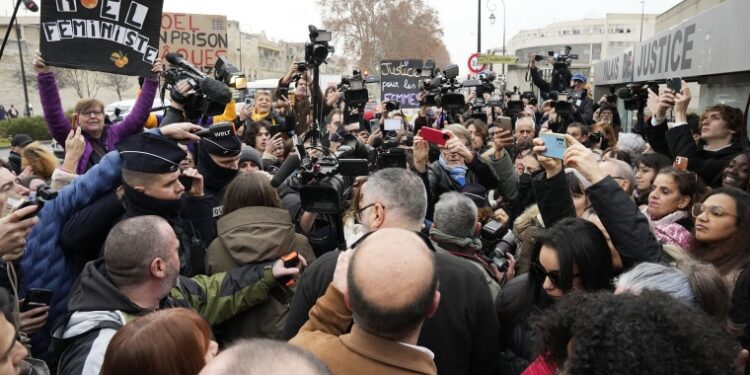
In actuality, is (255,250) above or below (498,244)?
above

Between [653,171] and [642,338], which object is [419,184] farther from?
[653,171]

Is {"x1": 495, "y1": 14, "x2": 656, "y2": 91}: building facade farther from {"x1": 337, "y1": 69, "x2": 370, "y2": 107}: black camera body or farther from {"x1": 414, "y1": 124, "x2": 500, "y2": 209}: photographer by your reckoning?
{"x1": 414, "y1": 124, "x2": 500, "y2": 209}: photographer

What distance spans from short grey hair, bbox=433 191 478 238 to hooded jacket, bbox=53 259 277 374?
89cm

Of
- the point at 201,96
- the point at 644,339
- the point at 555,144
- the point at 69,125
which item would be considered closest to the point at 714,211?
the point at 555,144

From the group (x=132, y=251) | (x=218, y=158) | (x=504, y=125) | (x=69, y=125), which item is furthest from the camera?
(x=504, y=125)

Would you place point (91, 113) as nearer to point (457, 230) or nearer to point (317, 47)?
point (317, 47)

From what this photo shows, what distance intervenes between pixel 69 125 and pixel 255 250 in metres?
3.08

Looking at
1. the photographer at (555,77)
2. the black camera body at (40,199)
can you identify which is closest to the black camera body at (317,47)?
the black camera body at (40,199)

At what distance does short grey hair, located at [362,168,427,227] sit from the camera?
2436 mm

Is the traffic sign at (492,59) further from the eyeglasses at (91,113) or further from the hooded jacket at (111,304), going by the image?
the hooded jacket at (111,304)

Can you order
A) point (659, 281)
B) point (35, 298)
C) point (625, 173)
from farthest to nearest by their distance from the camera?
point (625, 173) → point (35, 298) → point (659, 281)

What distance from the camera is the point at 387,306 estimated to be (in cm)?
154

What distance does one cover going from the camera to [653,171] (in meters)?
4.47

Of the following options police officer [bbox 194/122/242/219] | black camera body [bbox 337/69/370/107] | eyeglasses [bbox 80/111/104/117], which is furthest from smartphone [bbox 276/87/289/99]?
police officer [bbox 194/122/242/219]
